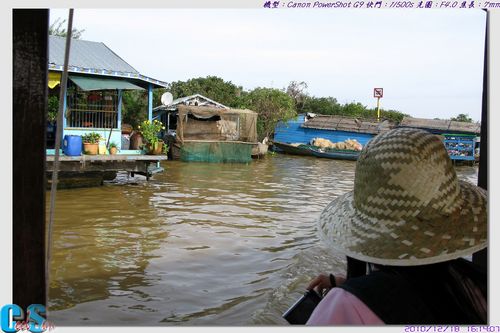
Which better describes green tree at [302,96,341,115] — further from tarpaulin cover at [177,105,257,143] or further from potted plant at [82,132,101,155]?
potted plant at [82,132,101,155]

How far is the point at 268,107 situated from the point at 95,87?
1656 cm

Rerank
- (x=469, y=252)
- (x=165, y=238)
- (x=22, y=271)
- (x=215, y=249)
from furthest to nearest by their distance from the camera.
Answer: (x=165, y=238) < (x=215, y=249) < (x=22, y=271) < (x=469, y=252)

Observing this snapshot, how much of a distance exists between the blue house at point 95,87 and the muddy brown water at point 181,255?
1.66m

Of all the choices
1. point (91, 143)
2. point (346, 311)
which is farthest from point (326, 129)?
point (346, 311)

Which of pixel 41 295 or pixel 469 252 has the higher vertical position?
pixel 469 252

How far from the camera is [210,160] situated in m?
20.4

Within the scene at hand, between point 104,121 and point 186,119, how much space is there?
842 centimetres

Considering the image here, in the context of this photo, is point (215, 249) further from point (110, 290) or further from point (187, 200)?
point (187, 200)

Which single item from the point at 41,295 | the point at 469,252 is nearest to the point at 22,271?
the point at 41,295

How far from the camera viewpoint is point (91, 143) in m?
11.5

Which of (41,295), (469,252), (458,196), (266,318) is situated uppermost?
(458,196)

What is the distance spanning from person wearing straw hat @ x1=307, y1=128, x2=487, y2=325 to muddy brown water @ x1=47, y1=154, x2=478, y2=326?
3.11m

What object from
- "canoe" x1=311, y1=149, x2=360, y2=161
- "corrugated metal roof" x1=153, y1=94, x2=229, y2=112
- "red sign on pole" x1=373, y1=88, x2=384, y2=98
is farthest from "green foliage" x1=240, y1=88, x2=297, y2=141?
"red sign on pole" x1=373, y1=88, x2=384, y2=98

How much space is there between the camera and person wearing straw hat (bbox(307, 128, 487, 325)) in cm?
125
